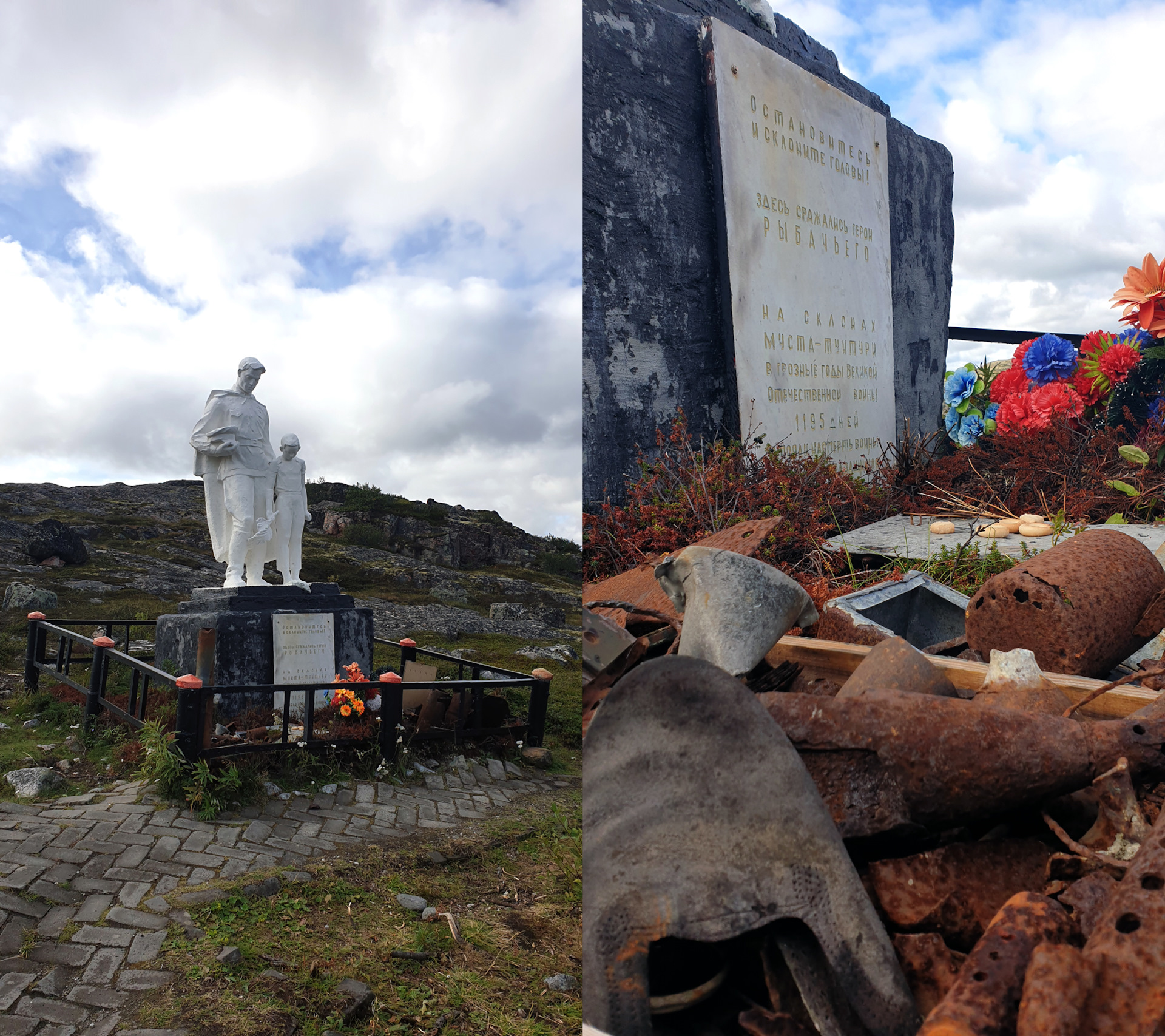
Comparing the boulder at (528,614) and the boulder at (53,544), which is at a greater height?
the boulder at (53,544)

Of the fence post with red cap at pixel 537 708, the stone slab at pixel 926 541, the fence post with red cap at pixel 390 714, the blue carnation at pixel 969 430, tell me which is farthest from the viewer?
the blue carnation at pixel 969 430

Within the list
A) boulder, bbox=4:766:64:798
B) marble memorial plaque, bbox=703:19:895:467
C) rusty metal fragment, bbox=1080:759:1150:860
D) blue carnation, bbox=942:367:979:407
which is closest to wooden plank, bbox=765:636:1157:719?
rusty metal fragment, bbox=1080:759:1150:860

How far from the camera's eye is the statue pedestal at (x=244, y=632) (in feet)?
18.2

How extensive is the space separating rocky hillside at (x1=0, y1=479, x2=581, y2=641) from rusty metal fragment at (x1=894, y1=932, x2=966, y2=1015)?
5406mm

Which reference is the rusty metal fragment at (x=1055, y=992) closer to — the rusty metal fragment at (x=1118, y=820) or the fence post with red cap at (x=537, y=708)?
the rusty metal fragment at (x=1118, y=820)

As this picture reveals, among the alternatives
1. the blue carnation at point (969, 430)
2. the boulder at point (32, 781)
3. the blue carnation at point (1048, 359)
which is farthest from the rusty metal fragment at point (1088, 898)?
the blue carnation at point (969, 430)

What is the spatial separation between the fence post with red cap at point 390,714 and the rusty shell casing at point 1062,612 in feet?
12.0

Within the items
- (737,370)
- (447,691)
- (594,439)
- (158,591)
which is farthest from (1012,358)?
(158,591)

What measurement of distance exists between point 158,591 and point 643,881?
27.4ft

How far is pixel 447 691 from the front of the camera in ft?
18.4

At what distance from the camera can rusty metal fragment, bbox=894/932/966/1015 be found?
0.65 metres

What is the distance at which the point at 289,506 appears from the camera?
21.2ft

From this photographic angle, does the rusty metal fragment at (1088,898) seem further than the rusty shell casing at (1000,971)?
Yes

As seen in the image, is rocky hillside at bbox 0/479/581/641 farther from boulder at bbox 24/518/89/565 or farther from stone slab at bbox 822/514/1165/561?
stone slab at bbox 822/514/1165/561
